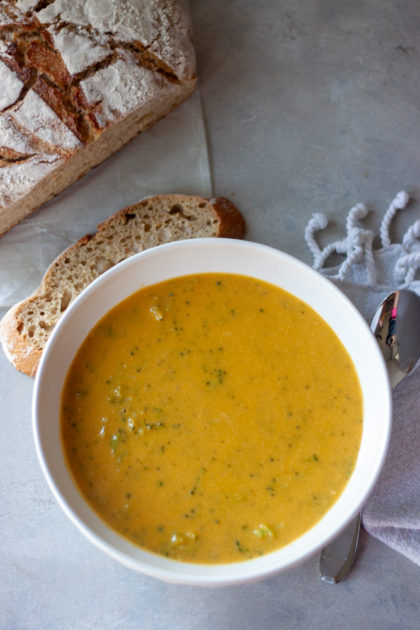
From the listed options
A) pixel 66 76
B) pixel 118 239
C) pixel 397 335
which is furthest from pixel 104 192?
pixel 397 335

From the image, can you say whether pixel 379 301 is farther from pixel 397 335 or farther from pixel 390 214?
pixel 390 214

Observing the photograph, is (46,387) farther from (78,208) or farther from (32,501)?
(78,208)

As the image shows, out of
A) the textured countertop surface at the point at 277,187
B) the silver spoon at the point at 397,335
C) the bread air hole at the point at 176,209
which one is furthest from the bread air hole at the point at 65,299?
the silver spoon at the point at 397,335

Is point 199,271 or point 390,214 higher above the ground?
point 199,271

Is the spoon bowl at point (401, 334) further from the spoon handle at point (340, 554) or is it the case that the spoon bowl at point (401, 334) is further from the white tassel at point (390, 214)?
the spoon handle at point (340, 554)

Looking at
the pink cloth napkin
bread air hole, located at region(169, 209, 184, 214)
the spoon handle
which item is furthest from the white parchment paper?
the spoon handle

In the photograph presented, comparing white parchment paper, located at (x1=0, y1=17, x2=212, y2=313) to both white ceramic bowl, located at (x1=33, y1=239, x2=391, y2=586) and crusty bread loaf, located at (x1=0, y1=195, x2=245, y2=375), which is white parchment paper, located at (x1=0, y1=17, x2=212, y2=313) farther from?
white ceramic bowl, located at (x1=33, y1=239, x2=391, y2=586)

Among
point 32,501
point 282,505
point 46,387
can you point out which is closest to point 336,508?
point 282,505

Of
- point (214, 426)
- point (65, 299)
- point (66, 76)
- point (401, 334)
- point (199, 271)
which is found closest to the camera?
point (214, 426)
